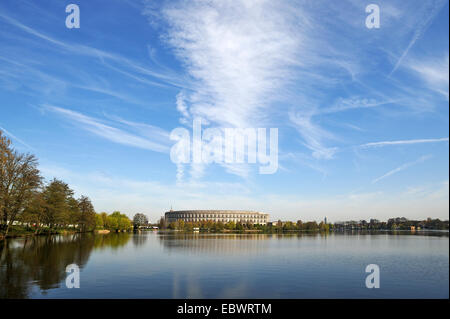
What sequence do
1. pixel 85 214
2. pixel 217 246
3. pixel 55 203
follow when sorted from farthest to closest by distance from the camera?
pixel 85 214 → pixel 55 203 → pixel 217 246

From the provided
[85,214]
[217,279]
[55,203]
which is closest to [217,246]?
[217,279]

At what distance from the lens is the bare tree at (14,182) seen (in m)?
67.8

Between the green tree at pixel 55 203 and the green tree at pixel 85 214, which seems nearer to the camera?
the green tree at pixel 55 203

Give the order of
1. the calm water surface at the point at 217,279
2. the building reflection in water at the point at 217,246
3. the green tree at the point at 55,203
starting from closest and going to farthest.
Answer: the calm water surface at the point at 217,279, the building reflection in water at the point at 217,246, the green tree at the point at 55,203

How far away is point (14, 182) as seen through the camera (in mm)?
71000

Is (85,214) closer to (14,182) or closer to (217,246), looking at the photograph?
(14,182)

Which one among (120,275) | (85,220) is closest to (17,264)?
(120,275)

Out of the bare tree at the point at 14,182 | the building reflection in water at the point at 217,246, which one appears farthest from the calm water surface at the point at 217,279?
the bare tree at the point at 14,182

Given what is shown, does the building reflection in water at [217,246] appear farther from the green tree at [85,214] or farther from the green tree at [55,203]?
the green tree at [85,214]

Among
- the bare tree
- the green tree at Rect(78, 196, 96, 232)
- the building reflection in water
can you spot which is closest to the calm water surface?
the building reflection in water
